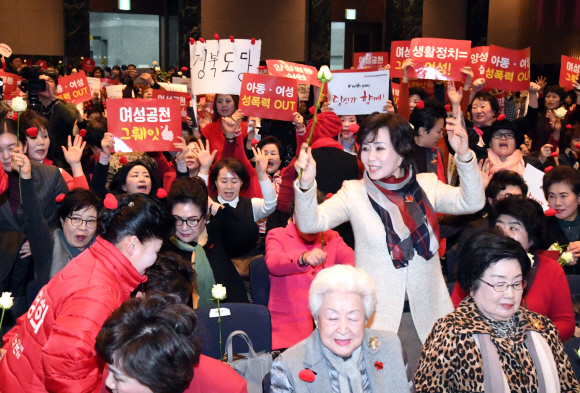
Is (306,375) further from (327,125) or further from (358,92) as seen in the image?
(358,92)

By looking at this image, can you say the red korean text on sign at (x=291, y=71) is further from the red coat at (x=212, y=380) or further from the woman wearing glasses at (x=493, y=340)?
the red coat at (x=212, y=380)

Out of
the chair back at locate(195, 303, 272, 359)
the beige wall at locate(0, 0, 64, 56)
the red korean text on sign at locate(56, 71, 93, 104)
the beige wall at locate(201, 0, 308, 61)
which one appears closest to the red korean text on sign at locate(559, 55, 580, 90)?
the red korean text on sign at locate(56, 71, 93, 104)

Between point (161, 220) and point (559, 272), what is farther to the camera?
point (559, 272)

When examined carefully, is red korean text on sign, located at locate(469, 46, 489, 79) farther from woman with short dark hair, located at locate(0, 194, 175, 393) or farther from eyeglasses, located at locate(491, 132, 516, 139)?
woman with short dark hair, located at locate(0, 194, 175, 393)

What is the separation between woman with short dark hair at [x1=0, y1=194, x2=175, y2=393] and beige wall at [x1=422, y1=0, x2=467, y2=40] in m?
13.1

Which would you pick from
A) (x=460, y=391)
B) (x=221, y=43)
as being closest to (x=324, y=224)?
(x=460, y=391)

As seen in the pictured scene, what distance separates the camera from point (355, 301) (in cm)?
219

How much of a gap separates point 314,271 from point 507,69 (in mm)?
4110

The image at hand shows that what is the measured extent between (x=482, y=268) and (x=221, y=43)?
3620mm

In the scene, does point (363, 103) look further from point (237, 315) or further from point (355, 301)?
point (355, 301)

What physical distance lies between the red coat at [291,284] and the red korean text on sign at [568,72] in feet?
15.5

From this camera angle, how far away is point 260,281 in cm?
358

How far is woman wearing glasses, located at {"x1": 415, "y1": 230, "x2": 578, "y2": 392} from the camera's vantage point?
233 cm

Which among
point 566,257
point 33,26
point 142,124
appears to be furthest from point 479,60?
point 33,26
